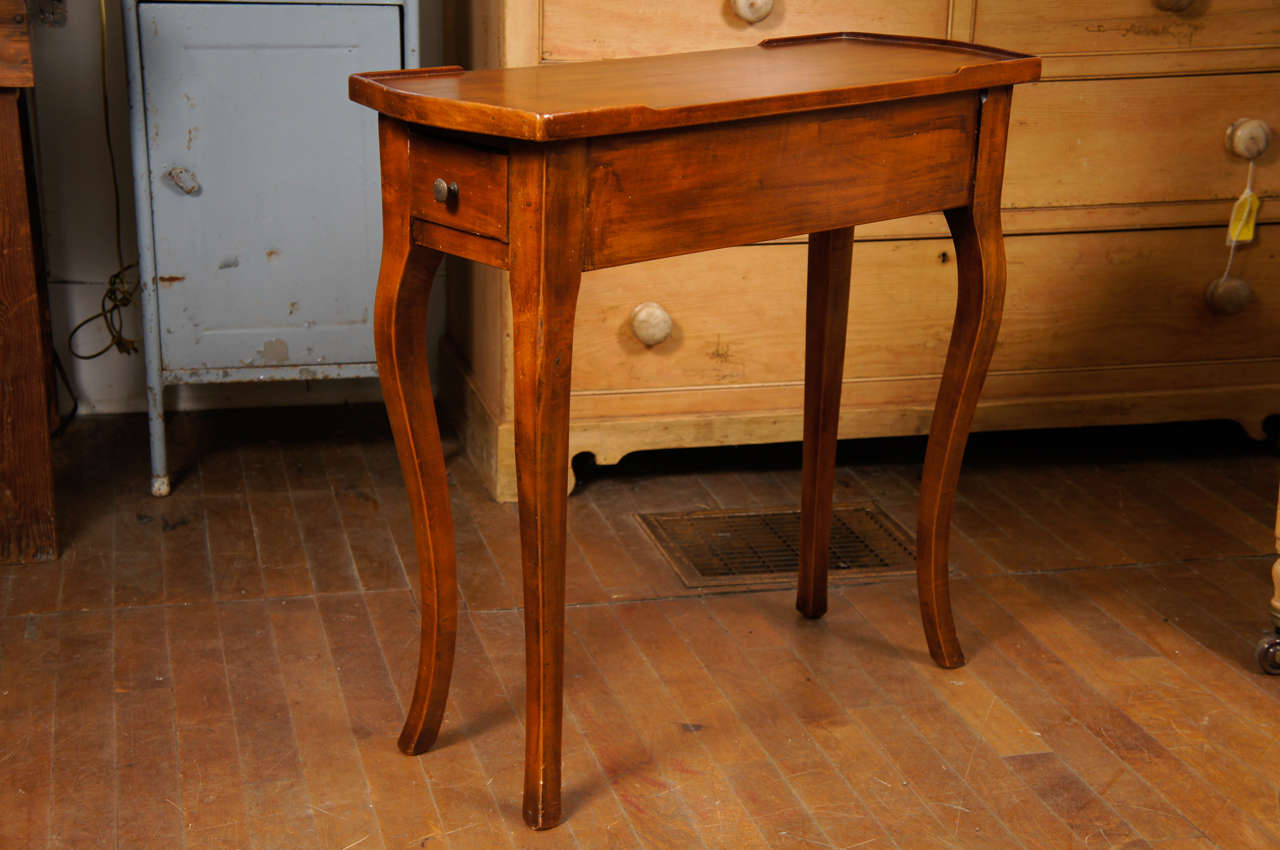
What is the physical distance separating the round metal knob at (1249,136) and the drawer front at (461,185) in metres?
1.95

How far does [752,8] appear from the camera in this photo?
2.56 m

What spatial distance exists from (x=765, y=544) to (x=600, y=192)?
4.14ft

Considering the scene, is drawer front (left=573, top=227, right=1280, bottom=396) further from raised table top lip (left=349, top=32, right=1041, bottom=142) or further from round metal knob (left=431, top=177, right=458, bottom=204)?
round metal knob (left=431, top=177, right=458, bottom=204)

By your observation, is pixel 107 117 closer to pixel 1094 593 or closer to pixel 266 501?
pixel 266 501

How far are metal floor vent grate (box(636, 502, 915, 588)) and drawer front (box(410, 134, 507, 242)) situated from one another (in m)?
1.06

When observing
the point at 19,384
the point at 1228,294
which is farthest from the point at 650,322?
the point at 1228,294

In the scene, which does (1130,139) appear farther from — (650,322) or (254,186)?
(254,186)

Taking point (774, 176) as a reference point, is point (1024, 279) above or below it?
below

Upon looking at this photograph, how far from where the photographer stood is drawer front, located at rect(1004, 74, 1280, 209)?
2781 mm

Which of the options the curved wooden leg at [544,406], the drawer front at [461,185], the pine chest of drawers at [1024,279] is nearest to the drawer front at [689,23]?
the pine chest of drawers at [1024,279]

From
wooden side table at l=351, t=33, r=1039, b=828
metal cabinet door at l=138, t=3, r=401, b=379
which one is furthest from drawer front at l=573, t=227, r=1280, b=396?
wooden side table at l=351, t=33, r=1039, b=828

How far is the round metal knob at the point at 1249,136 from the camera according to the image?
112 inches

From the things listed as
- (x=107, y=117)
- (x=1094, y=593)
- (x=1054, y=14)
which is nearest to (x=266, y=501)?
(x=107, y=117)

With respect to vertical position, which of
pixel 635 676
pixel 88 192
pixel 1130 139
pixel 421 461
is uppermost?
pixel 1130 139
